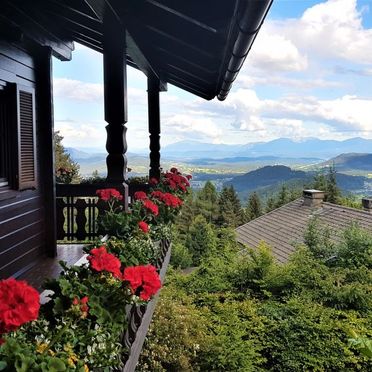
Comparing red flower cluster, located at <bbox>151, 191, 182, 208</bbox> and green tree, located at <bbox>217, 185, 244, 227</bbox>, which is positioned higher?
red flower cluster, located at <bbox>151, 191, 182, 208</bbox>

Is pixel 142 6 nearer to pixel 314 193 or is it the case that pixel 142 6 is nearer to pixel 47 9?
pixel 47 9

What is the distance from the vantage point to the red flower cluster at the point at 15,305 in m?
1.27

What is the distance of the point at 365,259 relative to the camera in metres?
10.5

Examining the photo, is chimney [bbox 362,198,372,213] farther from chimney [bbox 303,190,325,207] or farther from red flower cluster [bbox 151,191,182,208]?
red flower cluster [bbox 151,191,182,208]

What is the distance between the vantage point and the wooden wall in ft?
12.8

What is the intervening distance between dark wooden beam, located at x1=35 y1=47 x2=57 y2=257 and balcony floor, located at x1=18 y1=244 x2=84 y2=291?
177 millimetres

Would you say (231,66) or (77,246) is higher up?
(231,66)

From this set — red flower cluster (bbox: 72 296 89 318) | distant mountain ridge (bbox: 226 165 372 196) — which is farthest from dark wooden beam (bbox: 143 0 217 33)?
distant mountain ridge (bbox: 226 165 372 196)

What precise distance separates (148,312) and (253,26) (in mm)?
2325

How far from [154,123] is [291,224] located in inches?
407

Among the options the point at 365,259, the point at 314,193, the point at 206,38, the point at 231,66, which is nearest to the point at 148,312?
the point at 231,66

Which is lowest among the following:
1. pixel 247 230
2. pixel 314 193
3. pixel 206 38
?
pixel 247 230

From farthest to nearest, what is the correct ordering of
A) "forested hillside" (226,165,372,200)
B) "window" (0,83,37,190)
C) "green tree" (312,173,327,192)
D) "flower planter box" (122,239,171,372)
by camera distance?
"forested hillside" (226,165,372,200) → "green tree" (312,173,327,192) → "window" (0,83,37,190) → "flower planter box" (122,239,171,372)

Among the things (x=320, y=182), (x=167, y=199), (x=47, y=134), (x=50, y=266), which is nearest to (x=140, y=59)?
(x=47, y=134)
